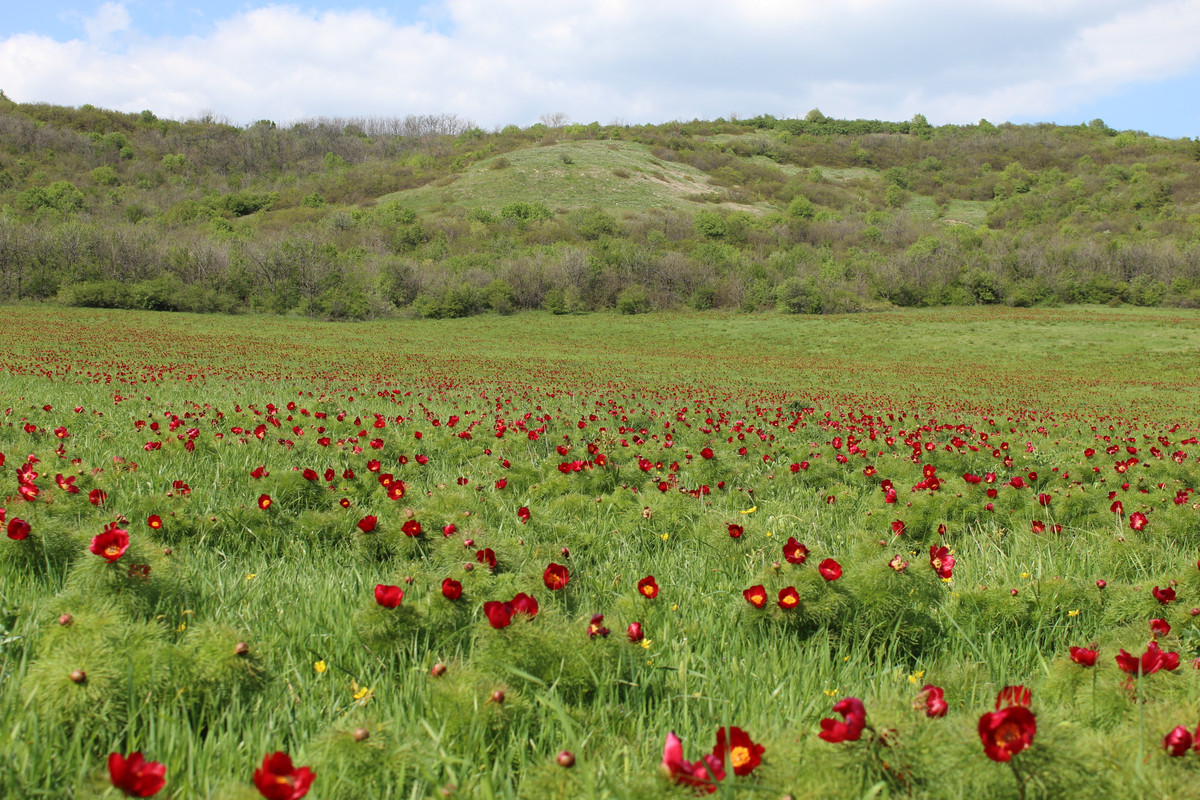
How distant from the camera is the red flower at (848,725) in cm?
131

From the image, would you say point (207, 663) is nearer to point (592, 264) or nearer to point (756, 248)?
point (592, 264)

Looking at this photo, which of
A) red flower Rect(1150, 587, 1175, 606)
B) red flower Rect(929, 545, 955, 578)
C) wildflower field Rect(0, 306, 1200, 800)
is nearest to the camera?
wildflower field Rect(0, 306, 1200, 800)

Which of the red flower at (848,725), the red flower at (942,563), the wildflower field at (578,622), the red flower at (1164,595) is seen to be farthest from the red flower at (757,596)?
the red flower at (1164,595)

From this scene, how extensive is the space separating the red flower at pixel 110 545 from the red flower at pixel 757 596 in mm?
2028

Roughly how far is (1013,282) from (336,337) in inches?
2215

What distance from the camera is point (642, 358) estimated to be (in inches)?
1383

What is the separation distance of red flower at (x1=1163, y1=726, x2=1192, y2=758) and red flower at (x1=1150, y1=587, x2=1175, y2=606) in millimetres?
1320

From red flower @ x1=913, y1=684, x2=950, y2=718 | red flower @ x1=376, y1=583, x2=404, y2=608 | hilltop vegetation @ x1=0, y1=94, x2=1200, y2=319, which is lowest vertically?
red flower @ x1=376, y1=583, x2=404, y2=608

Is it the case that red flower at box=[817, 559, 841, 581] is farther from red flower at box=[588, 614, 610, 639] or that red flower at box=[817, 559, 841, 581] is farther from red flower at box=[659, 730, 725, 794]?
red flower at box=[659, 730, 725, 794]

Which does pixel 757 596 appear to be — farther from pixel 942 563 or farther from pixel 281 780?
pixel 281 780

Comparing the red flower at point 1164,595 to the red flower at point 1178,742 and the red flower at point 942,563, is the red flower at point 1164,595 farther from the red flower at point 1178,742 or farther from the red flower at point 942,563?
the red flower at point 1178,742

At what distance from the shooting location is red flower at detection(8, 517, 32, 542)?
7.97 feet

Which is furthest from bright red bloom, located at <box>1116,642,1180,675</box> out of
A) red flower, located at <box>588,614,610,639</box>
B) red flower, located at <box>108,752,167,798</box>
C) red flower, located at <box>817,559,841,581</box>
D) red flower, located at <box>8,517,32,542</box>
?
red flower, located at <box>8,517,32,542</box>

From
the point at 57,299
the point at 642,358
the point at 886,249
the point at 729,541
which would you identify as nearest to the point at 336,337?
the point at 642,358
